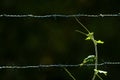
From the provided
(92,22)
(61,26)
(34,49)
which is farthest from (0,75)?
(92,22)

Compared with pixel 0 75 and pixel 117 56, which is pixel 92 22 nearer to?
pixel 117 56
